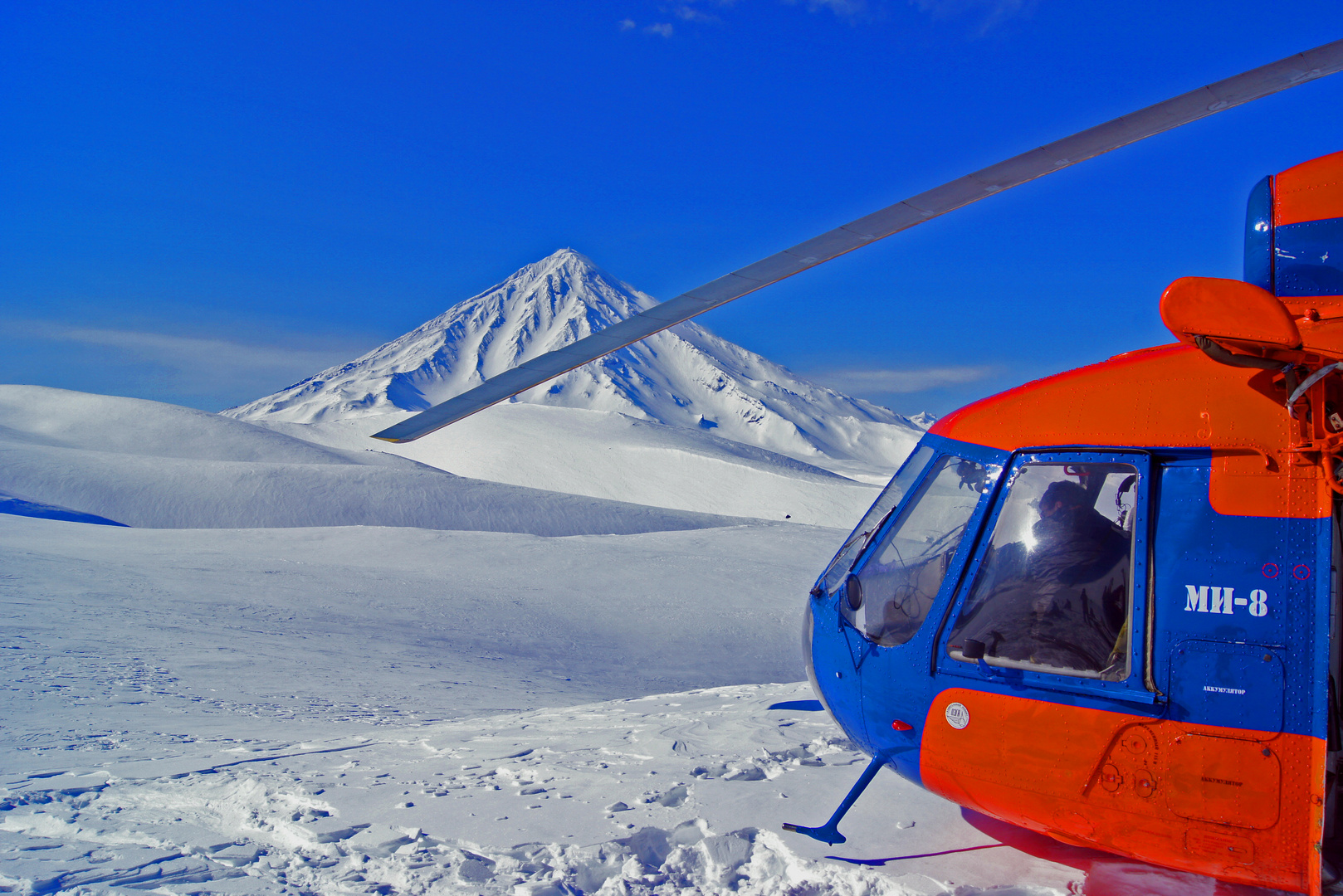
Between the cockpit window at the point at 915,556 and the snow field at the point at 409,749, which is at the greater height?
the cockpit window at the point at 915,556

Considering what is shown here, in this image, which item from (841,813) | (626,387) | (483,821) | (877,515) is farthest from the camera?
(626,387)

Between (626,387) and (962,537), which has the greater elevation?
(626,387)

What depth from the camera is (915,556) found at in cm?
363

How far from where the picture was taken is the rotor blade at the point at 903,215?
8.72 ft

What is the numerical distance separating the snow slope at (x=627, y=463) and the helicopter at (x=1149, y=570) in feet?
112

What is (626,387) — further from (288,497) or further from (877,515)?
(877,515)

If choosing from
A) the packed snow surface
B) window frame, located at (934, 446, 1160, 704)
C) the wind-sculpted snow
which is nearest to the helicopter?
window frame, located at (934, 446, 1160, 704)

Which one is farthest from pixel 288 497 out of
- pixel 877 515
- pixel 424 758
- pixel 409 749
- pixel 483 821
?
pixel 877 515

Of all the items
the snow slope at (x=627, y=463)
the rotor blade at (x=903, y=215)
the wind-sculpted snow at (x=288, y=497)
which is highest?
the snow slope at (x=627, y=463)

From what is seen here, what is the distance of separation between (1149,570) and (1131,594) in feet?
0.37

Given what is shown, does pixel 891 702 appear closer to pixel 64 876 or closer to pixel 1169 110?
pixel 1169 110

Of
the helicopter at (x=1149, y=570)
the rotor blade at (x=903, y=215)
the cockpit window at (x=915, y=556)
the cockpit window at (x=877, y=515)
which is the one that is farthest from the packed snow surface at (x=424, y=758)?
the rotor blade at (x=903, y=215)

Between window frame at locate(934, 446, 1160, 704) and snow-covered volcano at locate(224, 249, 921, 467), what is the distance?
11642cm

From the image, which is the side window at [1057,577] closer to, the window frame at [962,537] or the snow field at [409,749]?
the window frame at [962,537]
